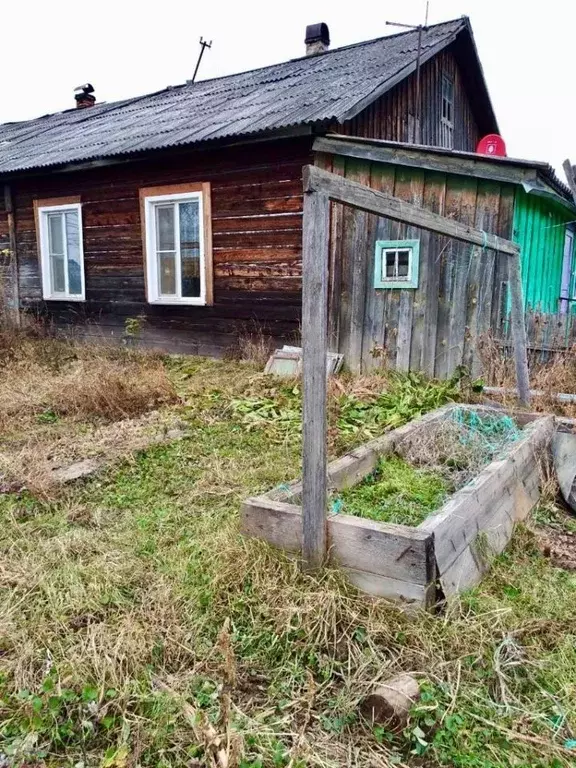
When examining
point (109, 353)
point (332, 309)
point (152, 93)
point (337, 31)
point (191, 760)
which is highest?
point (337, 31)

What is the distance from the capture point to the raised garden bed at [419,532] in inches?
86.7

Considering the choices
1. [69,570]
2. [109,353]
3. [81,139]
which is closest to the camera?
[69,570]

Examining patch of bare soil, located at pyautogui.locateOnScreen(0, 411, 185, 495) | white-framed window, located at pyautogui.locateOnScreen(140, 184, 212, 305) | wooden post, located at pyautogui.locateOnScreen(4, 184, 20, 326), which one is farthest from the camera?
wooden post, located at pyautogui.locateOnScreen(4, 184, 20, 326)

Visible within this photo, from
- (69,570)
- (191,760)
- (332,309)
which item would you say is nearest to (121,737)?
(191,760)

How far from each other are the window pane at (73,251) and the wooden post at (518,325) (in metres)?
7.24

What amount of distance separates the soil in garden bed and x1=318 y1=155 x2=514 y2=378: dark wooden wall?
1821 millimetres

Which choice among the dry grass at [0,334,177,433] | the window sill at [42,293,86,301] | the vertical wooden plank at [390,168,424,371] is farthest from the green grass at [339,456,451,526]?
the window sill at [42,293,86,301]

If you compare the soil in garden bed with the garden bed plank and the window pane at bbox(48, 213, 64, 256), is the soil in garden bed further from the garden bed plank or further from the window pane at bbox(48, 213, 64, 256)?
the window pane at bbox(48, 213, 64, 256)

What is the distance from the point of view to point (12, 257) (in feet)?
32.8

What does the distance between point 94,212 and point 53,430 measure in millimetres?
5322

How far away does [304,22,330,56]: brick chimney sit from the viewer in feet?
35.9

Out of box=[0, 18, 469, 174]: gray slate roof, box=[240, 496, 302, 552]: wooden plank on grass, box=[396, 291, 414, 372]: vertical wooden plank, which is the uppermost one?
box=[0, 18, 469, 174]: gray slate roof

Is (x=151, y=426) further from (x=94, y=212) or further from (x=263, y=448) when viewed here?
→ (x=94, y=212)

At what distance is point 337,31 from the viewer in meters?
12.2
